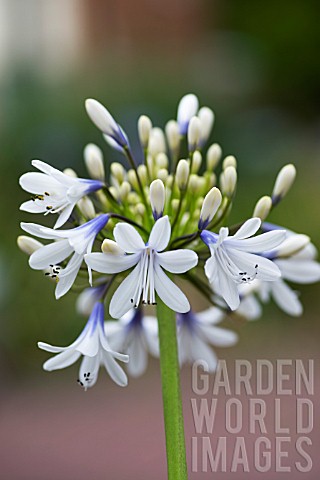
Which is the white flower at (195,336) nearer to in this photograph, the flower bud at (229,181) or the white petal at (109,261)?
the flower bud at (229,181)

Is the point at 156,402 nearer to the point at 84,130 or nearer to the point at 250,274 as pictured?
the point at 84,130

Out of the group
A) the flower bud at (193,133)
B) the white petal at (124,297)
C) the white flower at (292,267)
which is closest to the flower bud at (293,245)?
the white flower at (292,267)

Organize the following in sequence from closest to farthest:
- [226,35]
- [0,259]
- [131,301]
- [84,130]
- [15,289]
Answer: [131,301] < [0,259] < [15,289] < [84,130] < [226,35]

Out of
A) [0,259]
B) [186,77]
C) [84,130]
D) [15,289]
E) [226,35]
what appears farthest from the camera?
[226,35]

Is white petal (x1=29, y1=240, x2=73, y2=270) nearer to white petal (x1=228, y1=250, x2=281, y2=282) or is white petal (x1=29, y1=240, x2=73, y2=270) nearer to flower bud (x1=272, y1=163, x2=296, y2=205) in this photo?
white petal (x1=228, y1=250, x2=281, y2=282)

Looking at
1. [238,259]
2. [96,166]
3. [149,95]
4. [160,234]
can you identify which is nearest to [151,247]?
[160,234]

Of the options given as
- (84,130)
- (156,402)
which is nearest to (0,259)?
Result: (156,402)

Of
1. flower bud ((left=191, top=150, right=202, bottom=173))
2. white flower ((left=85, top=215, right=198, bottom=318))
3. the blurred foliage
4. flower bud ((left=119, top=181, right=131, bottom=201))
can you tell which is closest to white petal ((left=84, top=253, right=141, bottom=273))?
white flower ((left=85, top=215, right=198, bottom=318))

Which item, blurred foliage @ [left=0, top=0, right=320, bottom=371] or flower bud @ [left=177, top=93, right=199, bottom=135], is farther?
blurred foliage @ [left=0, top=0, right=320, bottom=371]
